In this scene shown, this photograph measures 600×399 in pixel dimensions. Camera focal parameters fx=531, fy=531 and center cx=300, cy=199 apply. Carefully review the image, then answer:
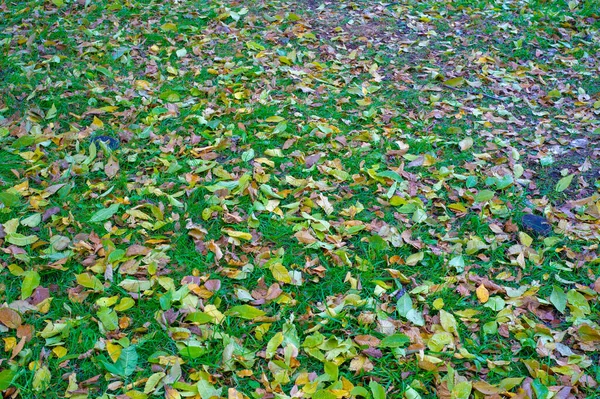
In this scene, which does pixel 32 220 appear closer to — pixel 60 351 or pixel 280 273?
pixel 60 351

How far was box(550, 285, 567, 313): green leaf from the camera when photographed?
2443mm

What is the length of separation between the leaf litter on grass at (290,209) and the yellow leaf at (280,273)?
3 centimetres

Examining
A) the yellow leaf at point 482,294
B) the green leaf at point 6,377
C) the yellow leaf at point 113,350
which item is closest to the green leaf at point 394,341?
the yellow leaf at point 482,294

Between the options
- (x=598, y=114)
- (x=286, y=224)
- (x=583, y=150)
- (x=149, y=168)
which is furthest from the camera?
(x=598, y=114)

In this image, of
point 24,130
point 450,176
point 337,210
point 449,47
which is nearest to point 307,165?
point 337,210

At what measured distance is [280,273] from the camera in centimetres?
254

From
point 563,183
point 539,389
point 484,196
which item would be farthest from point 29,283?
point 563,183

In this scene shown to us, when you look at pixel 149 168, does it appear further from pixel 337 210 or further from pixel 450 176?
pixel 450 176

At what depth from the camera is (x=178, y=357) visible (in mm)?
2176

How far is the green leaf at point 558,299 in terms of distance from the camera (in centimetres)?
244

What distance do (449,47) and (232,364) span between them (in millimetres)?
3573

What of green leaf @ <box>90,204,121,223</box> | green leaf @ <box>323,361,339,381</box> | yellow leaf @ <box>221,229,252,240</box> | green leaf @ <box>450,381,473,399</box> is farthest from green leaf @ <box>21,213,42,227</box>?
green leaf @ <box>450,381,473,399</box>

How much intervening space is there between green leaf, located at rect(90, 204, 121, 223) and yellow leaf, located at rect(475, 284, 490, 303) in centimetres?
188

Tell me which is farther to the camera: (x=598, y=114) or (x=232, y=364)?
(x=598, y=114)
